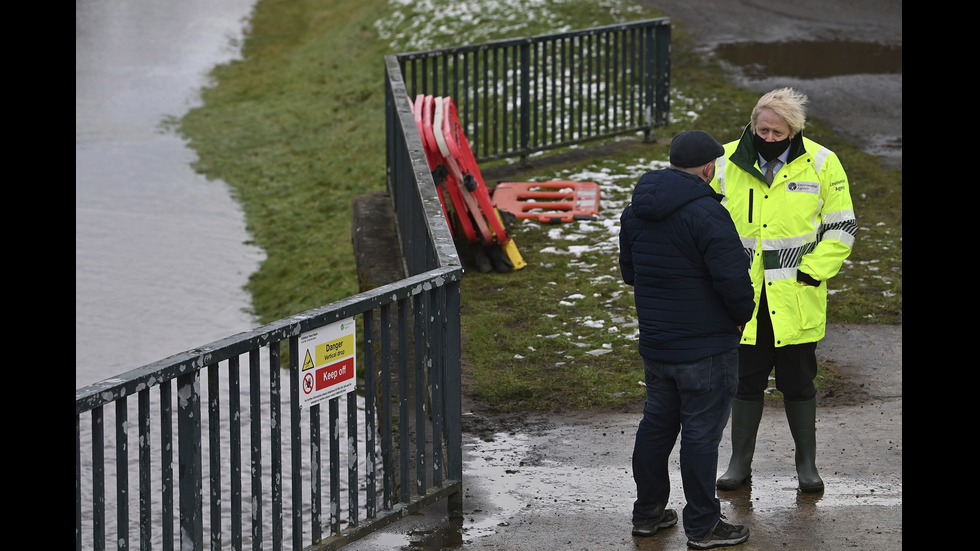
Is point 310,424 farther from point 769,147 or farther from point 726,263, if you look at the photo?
point 769,147

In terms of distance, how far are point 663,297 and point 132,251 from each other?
418 inches

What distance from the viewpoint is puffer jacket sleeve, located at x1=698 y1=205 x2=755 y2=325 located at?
16.0 ft

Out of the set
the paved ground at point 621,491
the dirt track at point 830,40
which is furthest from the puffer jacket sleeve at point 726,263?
the dirt track at point 830,40

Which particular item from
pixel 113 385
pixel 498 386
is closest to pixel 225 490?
pixel 498 386

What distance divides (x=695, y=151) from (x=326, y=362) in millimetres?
1686

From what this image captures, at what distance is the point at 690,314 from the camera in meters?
4.98

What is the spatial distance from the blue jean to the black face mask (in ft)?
3.25

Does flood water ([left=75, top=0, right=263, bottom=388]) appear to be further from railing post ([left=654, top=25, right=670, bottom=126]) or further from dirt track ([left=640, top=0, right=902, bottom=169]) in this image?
dirt track ([left=640, top=0, right=902, bottom=169])

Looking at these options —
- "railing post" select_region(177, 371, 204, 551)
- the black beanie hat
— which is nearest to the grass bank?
the black beanie hat

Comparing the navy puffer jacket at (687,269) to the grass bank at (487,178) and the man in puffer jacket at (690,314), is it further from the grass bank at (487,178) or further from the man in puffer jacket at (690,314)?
the grass bank at (487,178)

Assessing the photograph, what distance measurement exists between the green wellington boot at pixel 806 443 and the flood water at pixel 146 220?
6.96 metres

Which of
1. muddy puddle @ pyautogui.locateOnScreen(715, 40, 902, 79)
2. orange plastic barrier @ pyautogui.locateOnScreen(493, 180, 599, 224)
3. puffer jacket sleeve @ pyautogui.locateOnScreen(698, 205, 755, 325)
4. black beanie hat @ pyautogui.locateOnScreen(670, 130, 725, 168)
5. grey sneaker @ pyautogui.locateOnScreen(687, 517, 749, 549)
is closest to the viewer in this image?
puffer jacket sleeve @ pyautogui.locateOnScreen(698, 205, 755, 325)

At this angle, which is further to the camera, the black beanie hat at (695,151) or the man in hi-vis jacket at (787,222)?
the man in hi-vis jacket at (787,222)

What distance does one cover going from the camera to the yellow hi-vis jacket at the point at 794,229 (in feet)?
18.2
